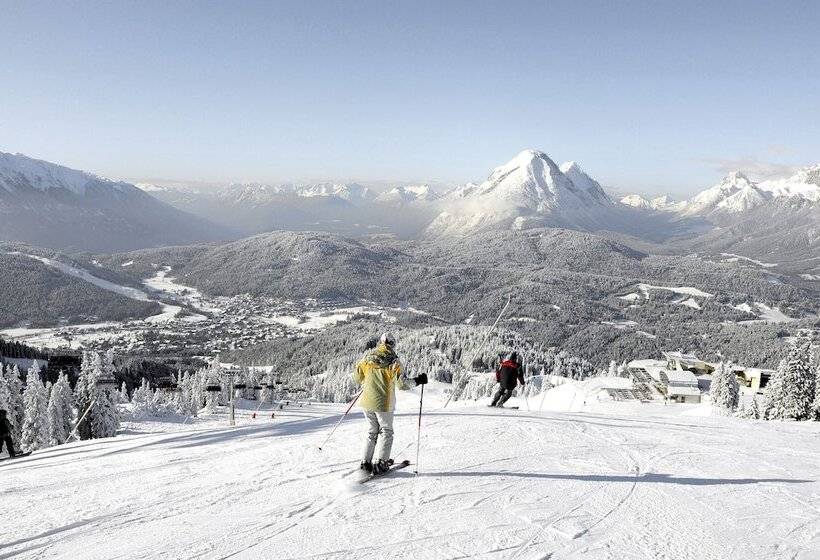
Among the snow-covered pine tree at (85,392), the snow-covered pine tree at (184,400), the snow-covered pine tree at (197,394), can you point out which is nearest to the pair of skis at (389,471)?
the snow-covered pine tree at (85,392)

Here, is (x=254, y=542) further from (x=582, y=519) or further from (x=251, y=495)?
(x=582, y=519)

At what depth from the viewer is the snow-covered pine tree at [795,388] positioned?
107ft

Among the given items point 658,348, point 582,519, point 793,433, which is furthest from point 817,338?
point 582,519

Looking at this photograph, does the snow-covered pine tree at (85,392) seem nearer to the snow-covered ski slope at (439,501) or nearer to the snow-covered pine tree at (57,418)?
the snow-covered pine tree at (57,418)

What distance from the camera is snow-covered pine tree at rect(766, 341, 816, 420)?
107 ft

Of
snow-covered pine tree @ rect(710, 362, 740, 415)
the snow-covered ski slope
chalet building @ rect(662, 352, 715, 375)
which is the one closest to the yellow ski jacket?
the snow-covered ski slope

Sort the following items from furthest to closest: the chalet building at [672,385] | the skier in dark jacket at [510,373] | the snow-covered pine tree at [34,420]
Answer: the chalet building at [672,385]
the snow-covered pine tree at [34,420]
the skier in dark jacket at [510,373]

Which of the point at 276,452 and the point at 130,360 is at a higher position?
the point at 276,452

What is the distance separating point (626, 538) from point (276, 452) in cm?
709

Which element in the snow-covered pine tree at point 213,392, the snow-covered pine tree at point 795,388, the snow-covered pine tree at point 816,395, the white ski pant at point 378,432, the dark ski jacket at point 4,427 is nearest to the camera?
the white ski pant at point 378,432

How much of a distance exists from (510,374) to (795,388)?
26.9m

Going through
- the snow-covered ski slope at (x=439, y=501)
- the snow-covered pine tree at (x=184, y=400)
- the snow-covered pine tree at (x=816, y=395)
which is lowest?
the snow-covered pine tree at (x=184, y=400)

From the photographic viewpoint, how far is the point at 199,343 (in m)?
199

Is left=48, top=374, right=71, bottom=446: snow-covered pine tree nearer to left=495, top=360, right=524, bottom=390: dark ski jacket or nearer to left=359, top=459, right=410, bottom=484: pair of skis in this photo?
left=495, top=360, right=524, bottom=390: dark ski jacket
